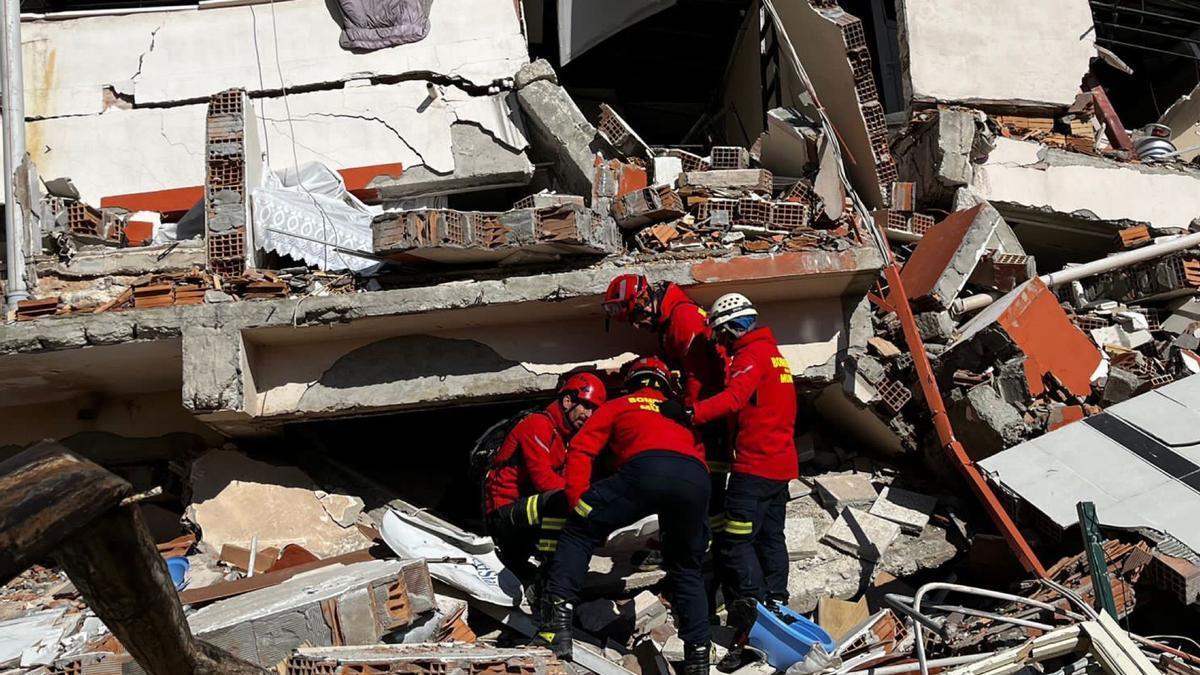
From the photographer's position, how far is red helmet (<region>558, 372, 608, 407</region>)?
6.40m

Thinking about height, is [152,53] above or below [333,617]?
above

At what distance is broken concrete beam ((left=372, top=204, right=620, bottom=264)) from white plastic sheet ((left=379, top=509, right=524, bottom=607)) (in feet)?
5.62

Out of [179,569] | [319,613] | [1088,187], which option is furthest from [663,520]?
[1088,187]

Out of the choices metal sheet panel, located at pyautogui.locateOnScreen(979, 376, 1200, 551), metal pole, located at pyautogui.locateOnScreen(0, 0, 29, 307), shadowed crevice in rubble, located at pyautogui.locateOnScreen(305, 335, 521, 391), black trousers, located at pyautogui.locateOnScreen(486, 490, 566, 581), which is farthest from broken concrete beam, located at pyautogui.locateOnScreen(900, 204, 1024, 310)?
metal pole, located at pyautogui.locateOnScreen(0, 0, 29, 307)

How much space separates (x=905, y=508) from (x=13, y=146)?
262 inches

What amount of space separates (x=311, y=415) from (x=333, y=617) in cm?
191

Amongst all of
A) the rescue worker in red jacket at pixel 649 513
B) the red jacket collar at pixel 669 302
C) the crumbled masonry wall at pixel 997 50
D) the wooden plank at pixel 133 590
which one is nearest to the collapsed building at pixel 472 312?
the red jacket collar at pixel 669 302

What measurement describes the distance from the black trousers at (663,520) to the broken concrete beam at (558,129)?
2.92m

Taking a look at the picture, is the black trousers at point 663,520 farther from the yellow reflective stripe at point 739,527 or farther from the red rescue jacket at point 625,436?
the yellow reflective stripe at point 739,527

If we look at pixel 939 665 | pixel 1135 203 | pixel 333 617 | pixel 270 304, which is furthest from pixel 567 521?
pixel 1135 203

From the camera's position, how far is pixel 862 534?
6.77 m

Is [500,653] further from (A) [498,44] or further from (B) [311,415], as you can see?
(A) [498,44]

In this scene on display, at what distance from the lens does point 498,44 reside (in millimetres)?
8500

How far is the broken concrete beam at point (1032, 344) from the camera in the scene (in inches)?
271
